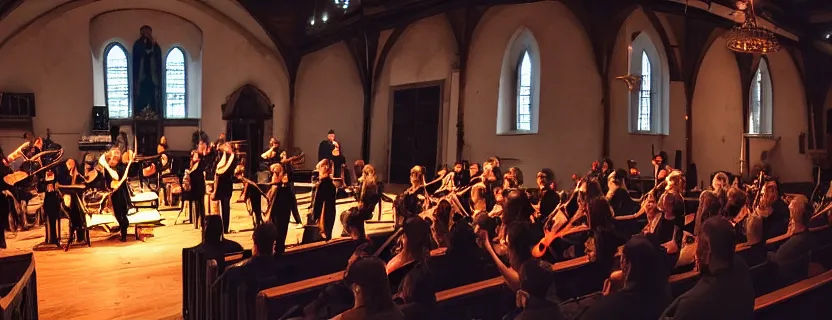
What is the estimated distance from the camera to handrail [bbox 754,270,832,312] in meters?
3.33

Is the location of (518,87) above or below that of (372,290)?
above

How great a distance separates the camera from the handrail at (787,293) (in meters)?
3.33

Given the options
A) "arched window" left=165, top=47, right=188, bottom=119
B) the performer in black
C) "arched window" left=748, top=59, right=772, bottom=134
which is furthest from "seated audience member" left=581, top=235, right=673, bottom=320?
"arched window" left=165, top=47, right=188, bottom=119

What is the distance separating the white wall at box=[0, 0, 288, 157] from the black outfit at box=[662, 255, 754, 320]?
713 inches

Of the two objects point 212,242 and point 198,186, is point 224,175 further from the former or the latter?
point 212,242

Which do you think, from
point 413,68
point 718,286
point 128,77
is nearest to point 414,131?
point 413,68

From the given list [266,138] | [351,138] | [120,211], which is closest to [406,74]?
[351,138]

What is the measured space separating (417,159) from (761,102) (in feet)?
34.4

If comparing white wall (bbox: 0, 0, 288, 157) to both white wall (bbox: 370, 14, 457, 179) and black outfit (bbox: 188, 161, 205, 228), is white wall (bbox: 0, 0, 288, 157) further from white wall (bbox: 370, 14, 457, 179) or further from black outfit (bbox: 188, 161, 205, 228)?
black outfit (bbox: 188, 161, 205, 228)

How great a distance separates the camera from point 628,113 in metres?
14.9

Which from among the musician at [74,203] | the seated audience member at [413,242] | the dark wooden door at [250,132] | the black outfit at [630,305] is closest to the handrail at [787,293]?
the black outfit at [630,305]

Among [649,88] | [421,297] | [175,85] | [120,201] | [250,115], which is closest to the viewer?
[421,297]

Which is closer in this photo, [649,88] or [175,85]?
[649,88]

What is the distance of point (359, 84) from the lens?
19.5 meters
